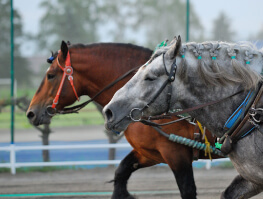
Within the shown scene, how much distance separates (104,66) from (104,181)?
8.83 feet

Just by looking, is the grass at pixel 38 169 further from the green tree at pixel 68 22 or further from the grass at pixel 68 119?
the green tree at pixel 68 22

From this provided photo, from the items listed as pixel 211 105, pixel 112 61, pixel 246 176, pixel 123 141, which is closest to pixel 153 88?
pixel 211 105

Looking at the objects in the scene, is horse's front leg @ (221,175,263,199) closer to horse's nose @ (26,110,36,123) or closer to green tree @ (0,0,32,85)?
horse's nose @ (26,110,36,123)

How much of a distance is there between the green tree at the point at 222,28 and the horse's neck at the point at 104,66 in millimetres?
3525

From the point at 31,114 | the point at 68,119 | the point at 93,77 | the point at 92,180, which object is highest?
the point at 93,77

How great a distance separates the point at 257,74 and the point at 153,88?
73cm

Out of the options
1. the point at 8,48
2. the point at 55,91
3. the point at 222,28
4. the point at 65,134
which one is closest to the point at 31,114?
the point at 55,91

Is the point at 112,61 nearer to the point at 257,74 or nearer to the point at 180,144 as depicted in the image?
the point at 180,144

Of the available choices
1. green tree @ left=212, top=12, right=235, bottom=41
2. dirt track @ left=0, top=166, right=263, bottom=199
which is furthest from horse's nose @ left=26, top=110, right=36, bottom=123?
green tree @ left=212, top=12, right=235, bottom=41

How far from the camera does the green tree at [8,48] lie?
7391 mm

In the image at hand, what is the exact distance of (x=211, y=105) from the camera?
111 inches

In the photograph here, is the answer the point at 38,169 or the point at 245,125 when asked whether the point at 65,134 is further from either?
the point at 245,125

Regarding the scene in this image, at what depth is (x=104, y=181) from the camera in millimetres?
6348

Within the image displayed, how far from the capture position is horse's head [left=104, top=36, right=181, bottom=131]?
8.85 feet
